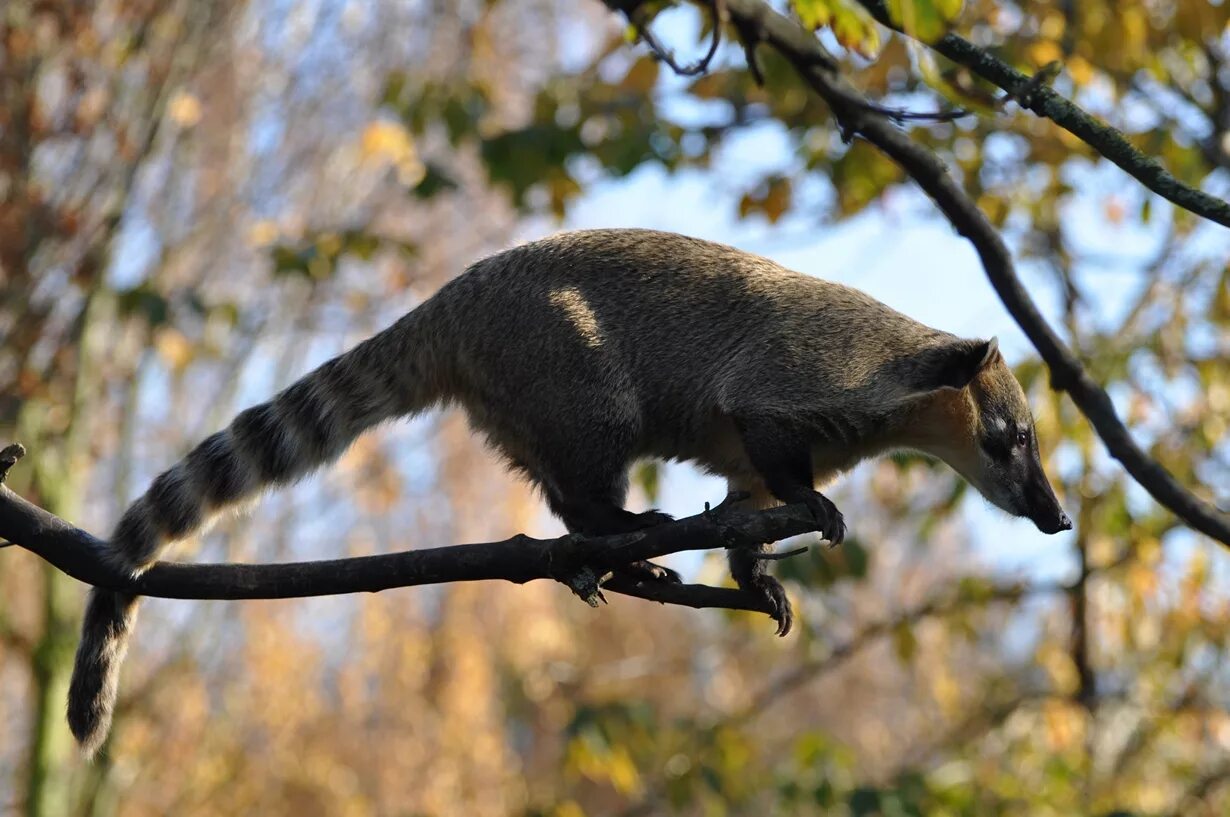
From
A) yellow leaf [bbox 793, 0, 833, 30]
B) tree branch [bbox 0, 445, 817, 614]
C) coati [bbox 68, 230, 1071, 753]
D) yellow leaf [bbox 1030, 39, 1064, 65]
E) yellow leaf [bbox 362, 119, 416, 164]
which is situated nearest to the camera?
tree branch [bbox 0, 445, 817, 614]

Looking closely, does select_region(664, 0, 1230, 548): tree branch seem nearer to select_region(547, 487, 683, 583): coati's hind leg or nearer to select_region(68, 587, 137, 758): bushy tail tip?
select_region(547, 487, 683, 583): coati's hind leg

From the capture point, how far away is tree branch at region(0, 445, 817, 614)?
3.62 m

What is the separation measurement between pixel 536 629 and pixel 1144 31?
1789 cm

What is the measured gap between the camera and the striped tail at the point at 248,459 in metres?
4.30

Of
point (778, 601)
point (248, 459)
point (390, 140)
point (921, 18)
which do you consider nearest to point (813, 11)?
point (921, 18)

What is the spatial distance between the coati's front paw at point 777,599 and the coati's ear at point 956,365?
→ 3.05ft

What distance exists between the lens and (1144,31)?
7090mm

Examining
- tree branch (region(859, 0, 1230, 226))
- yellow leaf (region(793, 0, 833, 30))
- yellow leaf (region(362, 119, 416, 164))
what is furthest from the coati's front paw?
yellow leaf (region(362, 119, 416, 164))

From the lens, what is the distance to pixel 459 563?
3.64m

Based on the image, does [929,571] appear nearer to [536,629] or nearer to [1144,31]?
[536,629]

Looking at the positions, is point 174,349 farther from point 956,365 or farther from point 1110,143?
point 1110,143

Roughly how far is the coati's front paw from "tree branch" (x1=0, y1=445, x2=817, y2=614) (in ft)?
2.45

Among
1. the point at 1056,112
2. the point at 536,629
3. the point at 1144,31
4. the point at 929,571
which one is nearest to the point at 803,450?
the point at 1056,112

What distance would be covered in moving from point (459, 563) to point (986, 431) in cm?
239
